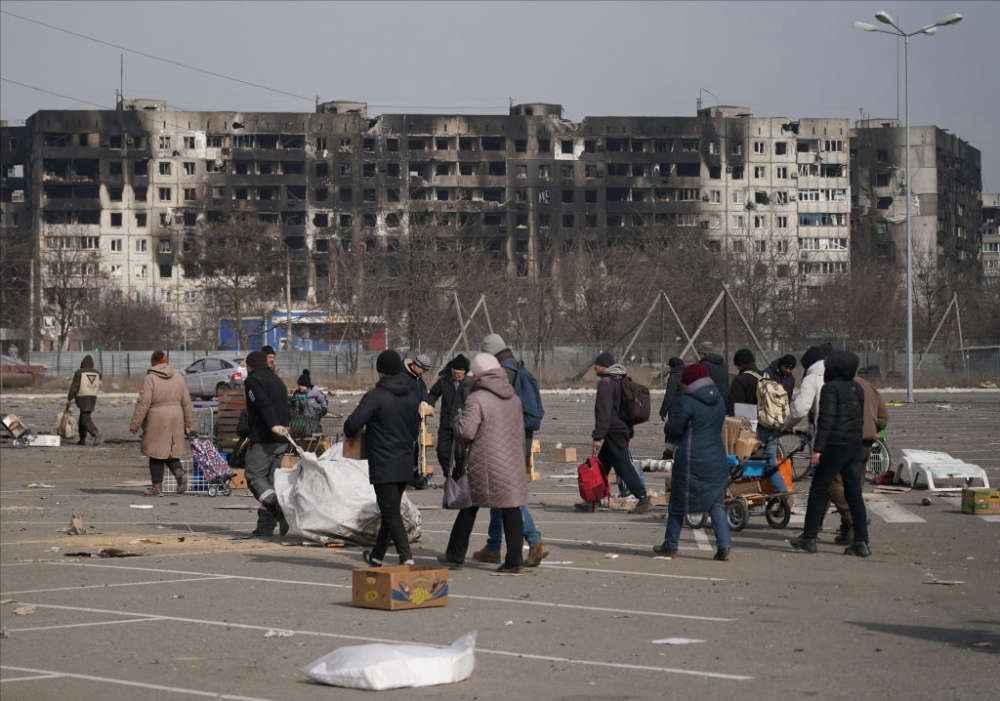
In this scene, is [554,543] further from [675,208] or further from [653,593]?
[675,208]

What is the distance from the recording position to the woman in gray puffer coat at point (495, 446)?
11422mm

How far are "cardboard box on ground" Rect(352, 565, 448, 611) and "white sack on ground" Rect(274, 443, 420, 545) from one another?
9.80 ft

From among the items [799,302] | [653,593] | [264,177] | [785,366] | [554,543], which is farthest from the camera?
[264,177]

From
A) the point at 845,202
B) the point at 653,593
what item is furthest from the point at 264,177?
the point at 653,593

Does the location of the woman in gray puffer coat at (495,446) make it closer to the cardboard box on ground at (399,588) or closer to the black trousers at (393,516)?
the black trousers at (393,516)

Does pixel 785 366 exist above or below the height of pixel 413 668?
above

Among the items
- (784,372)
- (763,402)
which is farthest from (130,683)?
(784,372)

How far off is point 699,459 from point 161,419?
29.2 ft

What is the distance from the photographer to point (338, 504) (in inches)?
523

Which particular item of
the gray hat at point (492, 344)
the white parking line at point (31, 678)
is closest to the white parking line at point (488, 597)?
the gray hat at point (492, 344)

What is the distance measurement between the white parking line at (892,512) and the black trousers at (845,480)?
9.08 feet

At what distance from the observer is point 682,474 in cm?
1249

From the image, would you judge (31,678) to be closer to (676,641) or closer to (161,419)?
(676,641)

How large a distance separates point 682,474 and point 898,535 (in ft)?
10.00
